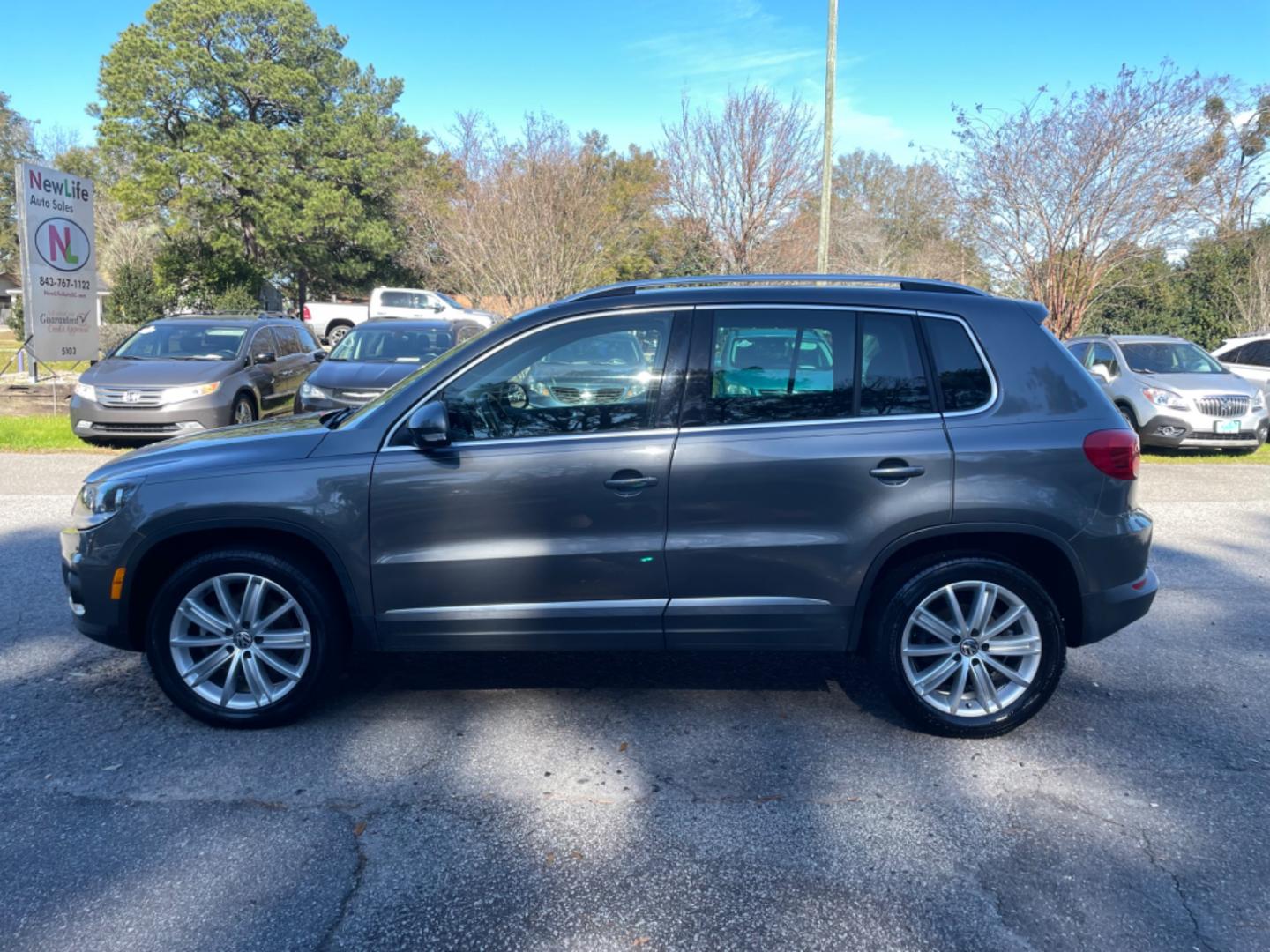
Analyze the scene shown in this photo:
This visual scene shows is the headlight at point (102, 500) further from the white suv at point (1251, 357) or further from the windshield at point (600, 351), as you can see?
the white suv at point (1251, 357)

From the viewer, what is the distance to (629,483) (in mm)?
3855

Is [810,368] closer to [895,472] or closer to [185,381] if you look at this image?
[895,472]

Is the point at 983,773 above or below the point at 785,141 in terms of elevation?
below

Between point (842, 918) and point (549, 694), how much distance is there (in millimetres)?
1944

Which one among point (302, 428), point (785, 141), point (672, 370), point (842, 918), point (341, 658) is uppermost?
point (785, 141)

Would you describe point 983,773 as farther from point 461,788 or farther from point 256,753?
point 256,753

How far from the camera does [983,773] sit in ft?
12.4

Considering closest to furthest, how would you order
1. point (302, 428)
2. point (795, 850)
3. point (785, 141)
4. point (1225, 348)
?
point (795, 850) → point (302, 428) → point (1225, 348) → point (785, 141)

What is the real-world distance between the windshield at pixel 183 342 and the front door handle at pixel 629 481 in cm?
975

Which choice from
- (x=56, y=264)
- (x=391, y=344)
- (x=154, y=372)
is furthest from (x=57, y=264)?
(x=391, y=344)

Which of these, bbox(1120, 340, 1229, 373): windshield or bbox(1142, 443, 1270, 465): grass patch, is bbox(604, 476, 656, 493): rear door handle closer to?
bbox(1142, 443, 1270, 465): grass patch

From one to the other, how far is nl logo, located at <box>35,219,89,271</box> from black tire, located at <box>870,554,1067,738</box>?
53.0 feet

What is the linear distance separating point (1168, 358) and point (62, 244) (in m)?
17.6

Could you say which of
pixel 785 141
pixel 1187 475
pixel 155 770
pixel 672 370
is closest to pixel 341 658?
pixel 155 770
